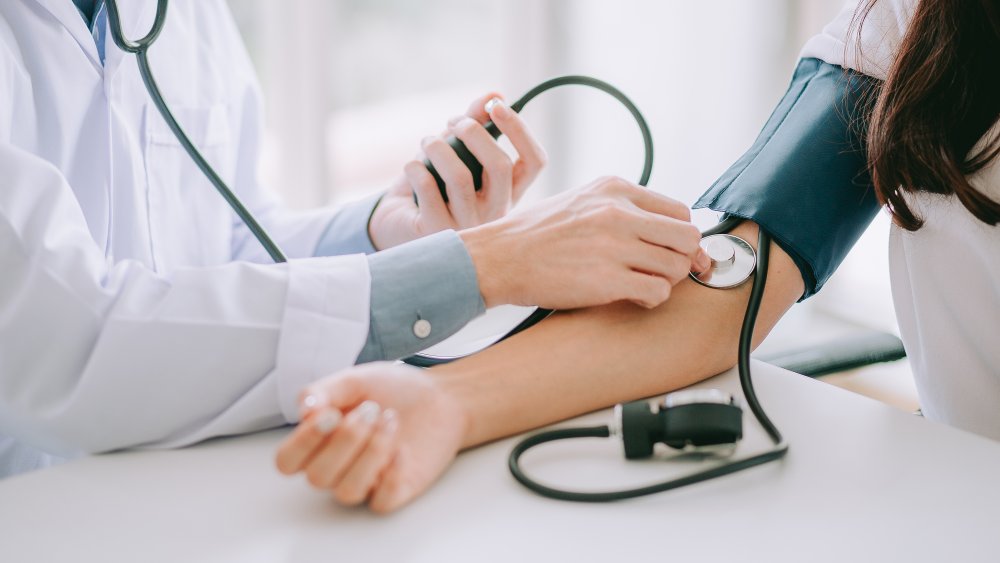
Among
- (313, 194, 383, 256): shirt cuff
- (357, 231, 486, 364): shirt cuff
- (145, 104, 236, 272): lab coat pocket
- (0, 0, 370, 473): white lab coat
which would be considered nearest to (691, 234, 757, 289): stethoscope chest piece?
(357, 231, 486, 364): shirt cuff

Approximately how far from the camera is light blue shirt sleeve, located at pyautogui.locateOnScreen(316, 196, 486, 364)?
746mm

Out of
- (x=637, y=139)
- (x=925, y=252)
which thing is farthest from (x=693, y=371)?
(x=637, y=139)

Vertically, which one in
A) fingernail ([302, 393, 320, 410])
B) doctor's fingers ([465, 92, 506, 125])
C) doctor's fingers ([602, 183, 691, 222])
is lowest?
fingernail ([302, 393, 320, 410])

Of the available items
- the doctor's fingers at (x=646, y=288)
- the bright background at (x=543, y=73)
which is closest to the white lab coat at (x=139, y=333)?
the doctor's fingers at (x=646, y=288)

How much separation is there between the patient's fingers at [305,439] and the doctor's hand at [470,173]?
477 millimetres

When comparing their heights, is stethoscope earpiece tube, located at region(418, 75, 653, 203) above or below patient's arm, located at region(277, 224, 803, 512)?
above

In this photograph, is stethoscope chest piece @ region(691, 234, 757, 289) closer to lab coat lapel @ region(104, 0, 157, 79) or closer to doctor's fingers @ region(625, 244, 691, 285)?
doctor's fingers @ region(625, 244, 691, 285)

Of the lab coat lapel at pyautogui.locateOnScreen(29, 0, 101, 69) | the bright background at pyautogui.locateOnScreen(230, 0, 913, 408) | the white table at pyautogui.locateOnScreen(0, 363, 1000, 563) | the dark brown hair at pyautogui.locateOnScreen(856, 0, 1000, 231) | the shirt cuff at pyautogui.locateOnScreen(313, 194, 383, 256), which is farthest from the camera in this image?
the bright background at pyautogui.locateOnScreen(230, 0, 913, 408)

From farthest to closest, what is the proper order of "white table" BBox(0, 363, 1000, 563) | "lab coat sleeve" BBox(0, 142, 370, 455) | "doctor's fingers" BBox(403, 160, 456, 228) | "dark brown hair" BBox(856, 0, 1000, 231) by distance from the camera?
"doctor's fingers" BBox(403, 160, 456, 228) < "dark brown hair" BBox(856, 0, 1000, 231) < "lab coat sleeve" BBox(0, 142, 370, 455) < "white table" BBox(0, 363, 1000, 563)

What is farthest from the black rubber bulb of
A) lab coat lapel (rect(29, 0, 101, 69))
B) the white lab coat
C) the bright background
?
the bright background

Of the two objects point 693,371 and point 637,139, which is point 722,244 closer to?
point 693,371

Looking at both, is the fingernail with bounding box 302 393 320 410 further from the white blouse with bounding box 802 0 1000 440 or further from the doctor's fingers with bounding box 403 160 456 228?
the white blouse with bounding box 802 0 1000 440

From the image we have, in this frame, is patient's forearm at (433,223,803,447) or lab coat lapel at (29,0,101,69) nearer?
patient's forearm at (433,223,803,447)

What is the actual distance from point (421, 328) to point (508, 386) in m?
0.09
